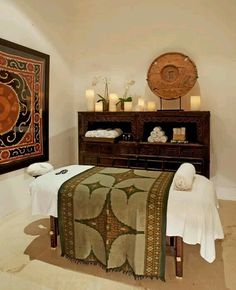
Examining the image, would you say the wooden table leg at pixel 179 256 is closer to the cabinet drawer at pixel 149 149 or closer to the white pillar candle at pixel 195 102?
the cabinet drawer at pixel 149 149

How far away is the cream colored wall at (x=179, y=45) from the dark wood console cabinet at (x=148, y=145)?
413 millimetres

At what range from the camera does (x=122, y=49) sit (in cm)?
364

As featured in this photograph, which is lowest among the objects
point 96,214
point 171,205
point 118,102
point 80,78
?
point 96,214

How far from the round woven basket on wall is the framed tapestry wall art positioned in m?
1.41

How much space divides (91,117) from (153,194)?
199cm

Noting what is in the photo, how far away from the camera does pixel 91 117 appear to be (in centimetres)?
348

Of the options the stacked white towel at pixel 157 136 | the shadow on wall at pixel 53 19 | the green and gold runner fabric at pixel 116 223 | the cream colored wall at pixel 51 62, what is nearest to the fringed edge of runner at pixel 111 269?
the green and gold runner fabric at pixel 116 223

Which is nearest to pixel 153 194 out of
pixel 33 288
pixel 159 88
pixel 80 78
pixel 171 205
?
pixel 171 205

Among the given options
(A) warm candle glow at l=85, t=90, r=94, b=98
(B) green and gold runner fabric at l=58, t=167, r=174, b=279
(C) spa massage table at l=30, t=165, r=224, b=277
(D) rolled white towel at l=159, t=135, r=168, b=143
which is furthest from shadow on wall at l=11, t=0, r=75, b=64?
(C) spa massage table at l=30, t=165, r=224, b=277

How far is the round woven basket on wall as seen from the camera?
3199 millimetres

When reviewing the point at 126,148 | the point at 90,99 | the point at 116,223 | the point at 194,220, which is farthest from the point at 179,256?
the point at 90,99

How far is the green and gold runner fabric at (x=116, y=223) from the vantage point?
1.69 metres

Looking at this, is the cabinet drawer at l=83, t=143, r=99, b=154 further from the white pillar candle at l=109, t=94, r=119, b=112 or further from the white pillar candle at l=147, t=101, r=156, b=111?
the white pillar candle at l=147, t=101, r=156, b=111

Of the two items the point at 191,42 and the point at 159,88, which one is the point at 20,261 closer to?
the point at 159,88
